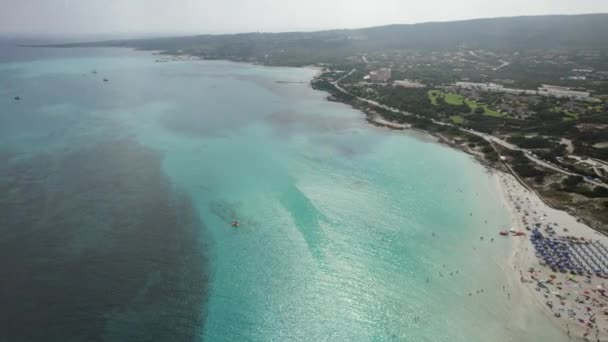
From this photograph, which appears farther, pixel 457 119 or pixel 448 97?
pixel 448 97

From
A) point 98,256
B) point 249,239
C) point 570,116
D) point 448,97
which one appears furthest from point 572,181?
point 98,256

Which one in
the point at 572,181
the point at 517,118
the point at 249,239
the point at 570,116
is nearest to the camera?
the point at 249,239

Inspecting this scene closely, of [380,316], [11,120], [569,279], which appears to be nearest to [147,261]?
[380,316]

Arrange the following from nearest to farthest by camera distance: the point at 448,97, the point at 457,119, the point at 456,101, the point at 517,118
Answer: the point at 517,118 → the point at 457,119 → the point at 456,101 → the point at 448,97

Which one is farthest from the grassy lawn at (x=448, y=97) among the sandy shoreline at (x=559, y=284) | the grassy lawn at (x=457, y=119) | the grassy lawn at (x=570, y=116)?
the sandy shoreline at (x=559, y=284)

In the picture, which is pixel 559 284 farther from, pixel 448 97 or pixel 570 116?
pixel 448 97

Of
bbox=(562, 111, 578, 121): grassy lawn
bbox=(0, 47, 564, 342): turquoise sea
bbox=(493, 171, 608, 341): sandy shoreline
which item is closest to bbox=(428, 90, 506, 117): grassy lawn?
bbox=(562, 111, 578, 121): grassy lawn
